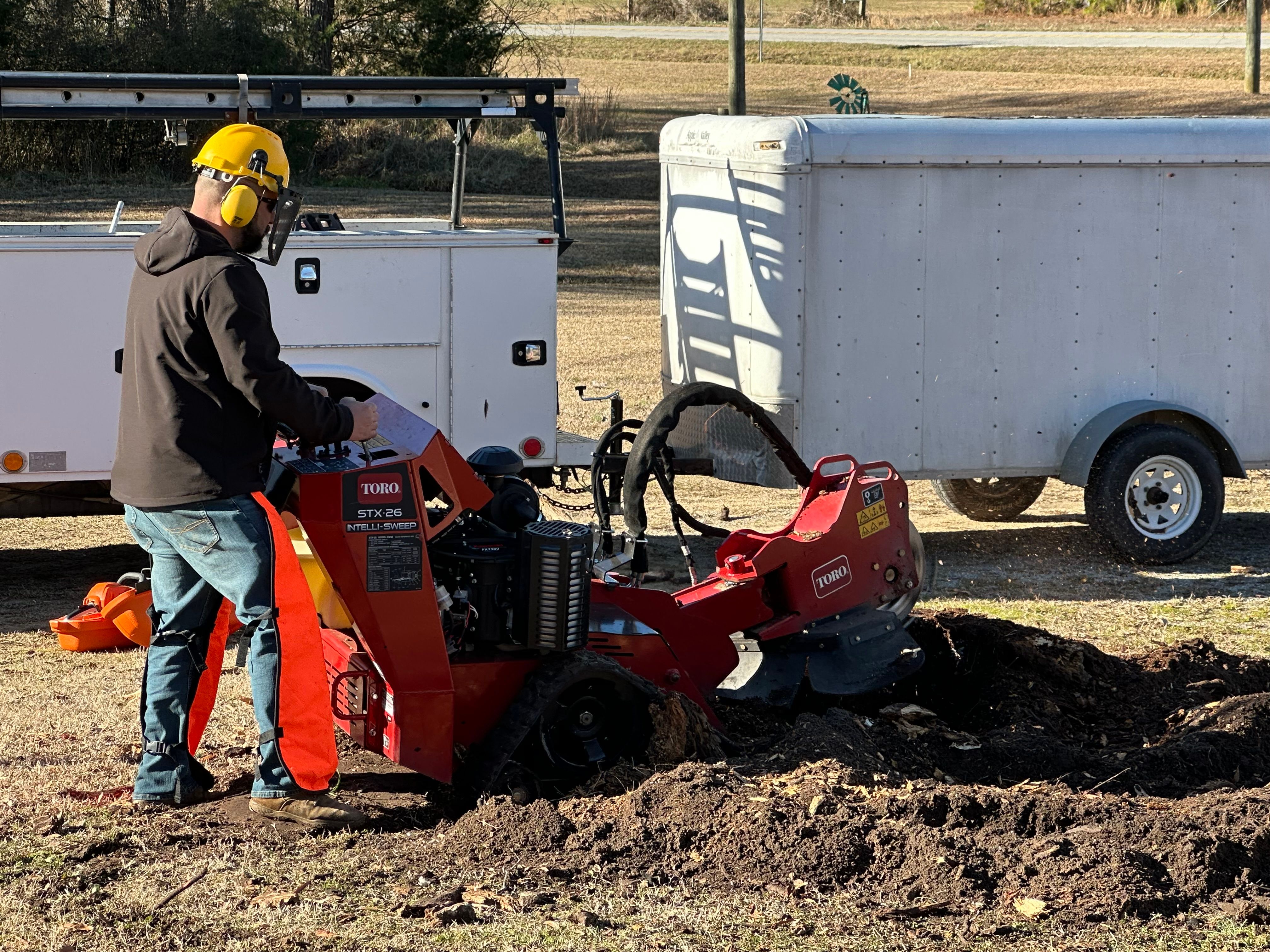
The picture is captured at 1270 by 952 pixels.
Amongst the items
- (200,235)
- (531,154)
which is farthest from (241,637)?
(531,154)

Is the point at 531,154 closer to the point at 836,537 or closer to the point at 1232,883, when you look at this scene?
the point at 836,537

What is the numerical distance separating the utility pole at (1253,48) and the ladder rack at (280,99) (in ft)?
95.4

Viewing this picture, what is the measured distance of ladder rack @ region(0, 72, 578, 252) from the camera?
889 cm

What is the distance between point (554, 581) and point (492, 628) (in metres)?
0.28

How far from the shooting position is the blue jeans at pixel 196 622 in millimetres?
4941

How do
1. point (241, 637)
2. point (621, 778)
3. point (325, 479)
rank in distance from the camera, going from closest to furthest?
point (325, 479) < point (621, 778) < point (241, 637)

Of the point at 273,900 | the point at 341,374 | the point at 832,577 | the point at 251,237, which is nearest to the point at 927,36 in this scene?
the point at 341,374

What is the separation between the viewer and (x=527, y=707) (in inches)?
210

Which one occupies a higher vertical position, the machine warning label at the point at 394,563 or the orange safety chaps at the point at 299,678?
the machine warning label at the point at 394,563

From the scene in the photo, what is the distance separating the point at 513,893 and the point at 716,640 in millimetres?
1942

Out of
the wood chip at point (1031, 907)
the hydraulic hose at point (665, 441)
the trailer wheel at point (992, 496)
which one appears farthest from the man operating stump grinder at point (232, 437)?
the trailer wheel at point (992, 496)

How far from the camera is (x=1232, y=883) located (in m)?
4.72

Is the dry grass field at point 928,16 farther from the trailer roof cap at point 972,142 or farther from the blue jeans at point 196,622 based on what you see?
the blue jeans at point 196,622

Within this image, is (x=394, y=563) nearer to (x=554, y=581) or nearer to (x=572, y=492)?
(x=554, y=581)
